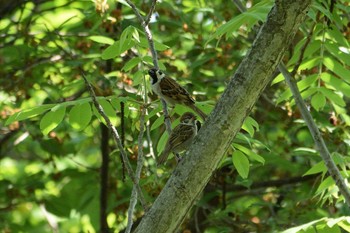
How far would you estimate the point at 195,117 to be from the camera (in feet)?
14.6

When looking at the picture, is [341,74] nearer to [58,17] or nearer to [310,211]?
[310,211]

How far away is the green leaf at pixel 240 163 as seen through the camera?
13.4 ft

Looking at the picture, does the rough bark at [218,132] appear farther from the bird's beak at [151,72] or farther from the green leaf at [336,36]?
the bird's beak at [151,72]

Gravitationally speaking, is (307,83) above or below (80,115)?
above

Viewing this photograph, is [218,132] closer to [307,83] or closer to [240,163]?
[240,163]

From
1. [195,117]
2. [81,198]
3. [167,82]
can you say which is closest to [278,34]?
[195,117]

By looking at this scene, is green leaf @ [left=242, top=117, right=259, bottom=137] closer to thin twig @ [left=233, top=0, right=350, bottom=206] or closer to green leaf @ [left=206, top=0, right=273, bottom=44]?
thin twig @ [left=233, top=0, right=350, bottom=206]

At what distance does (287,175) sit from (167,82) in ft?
12.3

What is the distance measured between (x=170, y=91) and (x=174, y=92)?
0.17 ft

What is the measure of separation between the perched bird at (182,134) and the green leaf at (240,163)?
373 mm

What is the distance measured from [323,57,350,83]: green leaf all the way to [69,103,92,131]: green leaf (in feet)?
5.58

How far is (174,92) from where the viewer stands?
16.7 ft

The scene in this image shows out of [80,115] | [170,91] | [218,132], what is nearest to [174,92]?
[170,91]

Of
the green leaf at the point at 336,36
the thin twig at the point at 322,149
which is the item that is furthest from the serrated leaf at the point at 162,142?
the green leaf at the point at 336,36
